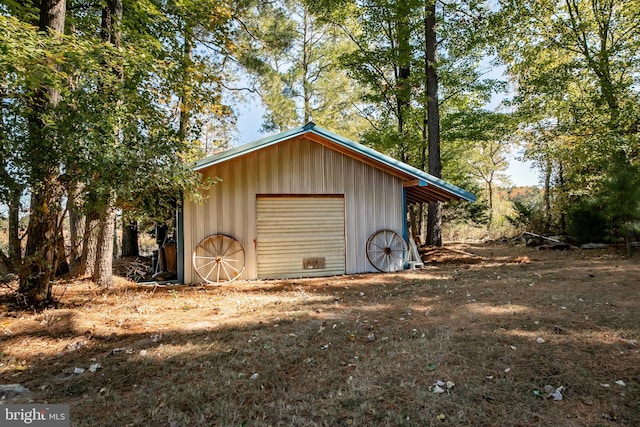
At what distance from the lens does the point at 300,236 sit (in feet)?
27.7

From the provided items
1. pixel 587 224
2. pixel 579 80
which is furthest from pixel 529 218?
pixel 579 80

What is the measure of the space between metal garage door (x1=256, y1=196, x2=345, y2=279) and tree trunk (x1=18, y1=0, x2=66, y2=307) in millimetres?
4049

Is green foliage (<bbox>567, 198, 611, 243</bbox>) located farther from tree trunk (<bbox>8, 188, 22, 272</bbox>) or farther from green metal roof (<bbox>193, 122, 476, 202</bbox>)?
tree trunk (<bbox>8, 188, 22, 272</bbox>)

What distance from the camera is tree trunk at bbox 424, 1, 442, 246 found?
1238cm

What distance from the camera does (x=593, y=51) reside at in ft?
41.0

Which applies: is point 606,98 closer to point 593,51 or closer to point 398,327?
point 593,51

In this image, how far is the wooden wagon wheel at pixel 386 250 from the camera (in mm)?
8984

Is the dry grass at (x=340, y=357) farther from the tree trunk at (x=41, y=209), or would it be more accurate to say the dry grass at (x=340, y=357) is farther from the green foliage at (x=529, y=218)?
the green foliage at (x=529, y=218)

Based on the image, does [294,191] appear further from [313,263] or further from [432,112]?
[432,112]

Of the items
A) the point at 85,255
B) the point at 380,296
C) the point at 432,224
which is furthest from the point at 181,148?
the point at 432,224

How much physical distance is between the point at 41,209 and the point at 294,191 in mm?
4855

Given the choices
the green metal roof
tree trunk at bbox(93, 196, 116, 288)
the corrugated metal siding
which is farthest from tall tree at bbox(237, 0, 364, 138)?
tree trunk at bbox(93, 196, 116, 288)

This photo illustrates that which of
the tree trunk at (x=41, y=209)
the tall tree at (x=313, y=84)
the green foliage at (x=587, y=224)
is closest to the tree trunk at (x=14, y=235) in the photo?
the tree trunk at (x=41, y=209)

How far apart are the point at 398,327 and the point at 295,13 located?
60.7ft
